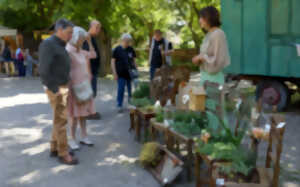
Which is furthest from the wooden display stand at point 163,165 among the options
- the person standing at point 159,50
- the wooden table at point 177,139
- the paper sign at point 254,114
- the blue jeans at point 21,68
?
the blue jeans at point 21,68

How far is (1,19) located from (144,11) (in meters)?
9.67

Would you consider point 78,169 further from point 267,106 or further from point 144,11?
point 144,11

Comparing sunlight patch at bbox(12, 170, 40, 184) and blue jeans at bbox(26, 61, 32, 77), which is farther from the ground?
blue jeans at bbox(26, 61, 32, 77)

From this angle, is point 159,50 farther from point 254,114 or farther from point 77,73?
point 254,114

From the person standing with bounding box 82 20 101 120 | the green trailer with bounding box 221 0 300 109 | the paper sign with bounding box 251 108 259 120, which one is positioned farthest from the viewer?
the green trailer with bounding box 221 0 300 109

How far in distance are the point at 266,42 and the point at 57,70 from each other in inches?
238

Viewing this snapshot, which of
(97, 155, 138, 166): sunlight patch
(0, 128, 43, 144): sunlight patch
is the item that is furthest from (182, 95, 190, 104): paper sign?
(0, 128, 43, 144): sunlight patch

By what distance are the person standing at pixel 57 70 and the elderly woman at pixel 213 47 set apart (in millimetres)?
1845

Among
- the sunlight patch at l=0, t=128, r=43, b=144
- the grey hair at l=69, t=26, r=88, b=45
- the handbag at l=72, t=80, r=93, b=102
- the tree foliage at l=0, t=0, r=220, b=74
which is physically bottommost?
the sunlight patch at l=0, t=128, r=43, b=144

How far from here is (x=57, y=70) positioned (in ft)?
16.5

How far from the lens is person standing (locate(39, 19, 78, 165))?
493 cm

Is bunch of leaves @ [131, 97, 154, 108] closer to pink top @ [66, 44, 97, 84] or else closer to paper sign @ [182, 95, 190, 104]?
pink top @ [66, 44, 97, 84]

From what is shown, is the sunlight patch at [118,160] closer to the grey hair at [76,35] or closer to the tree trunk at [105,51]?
the grey hair at [76,35]

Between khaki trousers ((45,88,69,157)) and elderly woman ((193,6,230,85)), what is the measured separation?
1.93 m
